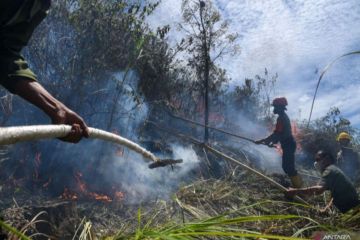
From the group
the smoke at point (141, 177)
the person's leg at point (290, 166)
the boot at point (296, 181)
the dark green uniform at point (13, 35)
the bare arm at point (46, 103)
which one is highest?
the dark green uniform at point (13, 35)

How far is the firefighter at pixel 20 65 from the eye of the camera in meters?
1.62

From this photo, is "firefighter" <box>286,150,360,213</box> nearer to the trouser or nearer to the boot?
the boot

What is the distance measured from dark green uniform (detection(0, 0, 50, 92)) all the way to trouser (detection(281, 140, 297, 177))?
763cm

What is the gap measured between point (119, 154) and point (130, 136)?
0.96 metres

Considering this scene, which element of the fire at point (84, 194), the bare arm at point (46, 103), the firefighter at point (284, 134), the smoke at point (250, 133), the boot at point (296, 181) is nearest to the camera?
the bare arm at point (46, 103)

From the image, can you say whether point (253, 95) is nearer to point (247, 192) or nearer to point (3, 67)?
point (247, 192)

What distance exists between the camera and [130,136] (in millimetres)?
10852

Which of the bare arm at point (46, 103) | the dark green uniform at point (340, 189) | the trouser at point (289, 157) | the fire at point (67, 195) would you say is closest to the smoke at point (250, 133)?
the trouser at point (289, 157)

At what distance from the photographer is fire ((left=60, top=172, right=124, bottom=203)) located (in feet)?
26.1

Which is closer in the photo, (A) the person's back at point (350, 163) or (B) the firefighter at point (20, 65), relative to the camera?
(B) the firefighter at point (20, 65)

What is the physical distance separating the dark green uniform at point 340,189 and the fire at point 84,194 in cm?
464

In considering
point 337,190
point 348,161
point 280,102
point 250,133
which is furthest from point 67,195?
point 250,133

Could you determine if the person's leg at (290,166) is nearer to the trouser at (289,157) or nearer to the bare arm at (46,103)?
the trouser at (289,157)

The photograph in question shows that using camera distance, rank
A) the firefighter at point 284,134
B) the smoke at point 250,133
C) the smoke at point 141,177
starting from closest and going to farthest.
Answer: the firefighter at point 284,134 → the smoke at point 141,177 → the smoke at point 250,133
